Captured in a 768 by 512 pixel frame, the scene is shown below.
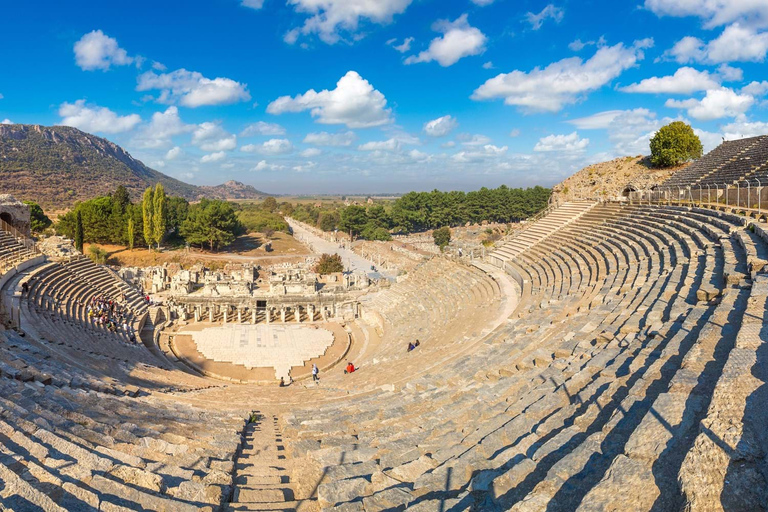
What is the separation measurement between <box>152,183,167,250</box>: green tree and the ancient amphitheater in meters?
37.9

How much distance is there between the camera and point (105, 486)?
4.23 meters

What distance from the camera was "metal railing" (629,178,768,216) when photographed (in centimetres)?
1677

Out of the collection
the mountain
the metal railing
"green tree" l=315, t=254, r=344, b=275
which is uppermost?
the mountain

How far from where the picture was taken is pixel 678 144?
4159 cm

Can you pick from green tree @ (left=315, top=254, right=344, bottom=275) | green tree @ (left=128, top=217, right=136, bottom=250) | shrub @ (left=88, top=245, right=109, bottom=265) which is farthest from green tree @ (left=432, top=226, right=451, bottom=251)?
shrub @ (left=88, top=245, right=109, bottom=265)

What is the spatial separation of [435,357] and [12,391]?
28.7 ft

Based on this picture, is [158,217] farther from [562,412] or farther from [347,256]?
[562,412]

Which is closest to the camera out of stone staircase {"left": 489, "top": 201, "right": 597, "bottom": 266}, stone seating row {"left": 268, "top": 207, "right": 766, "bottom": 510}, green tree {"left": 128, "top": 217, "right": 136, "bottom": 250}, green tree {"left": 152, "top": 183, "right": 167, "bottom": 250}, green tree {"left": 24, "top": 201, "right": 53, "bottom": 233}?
stone seating row {"left": 268, "top": 207, "right": 766, "bottom": 510}

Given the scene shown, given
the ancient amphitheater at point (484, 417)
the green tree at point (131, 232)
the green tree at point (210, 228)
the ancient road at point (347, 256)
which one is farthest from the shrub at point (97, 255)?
the ancient amphitheater at point (484, 417)

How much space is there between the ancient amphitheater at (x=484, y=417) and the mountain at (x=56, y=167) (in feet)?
317

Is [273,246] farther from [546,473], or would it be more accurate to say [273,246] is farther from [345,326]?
[546,473]

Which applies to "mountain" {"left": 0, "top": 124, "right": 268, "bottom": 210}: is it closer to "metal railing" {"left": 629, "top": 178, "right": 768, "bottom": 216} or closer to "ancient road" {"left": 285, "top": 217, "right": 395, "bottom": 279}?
"ancient road" {"left": 285, "top": 217, "right": 395, "bottom": 279}

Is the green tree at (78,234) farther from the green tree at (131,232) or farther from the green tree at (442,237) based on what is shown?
the green tree at (442,237)

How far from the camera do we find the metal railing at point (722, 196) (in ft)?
55.0
